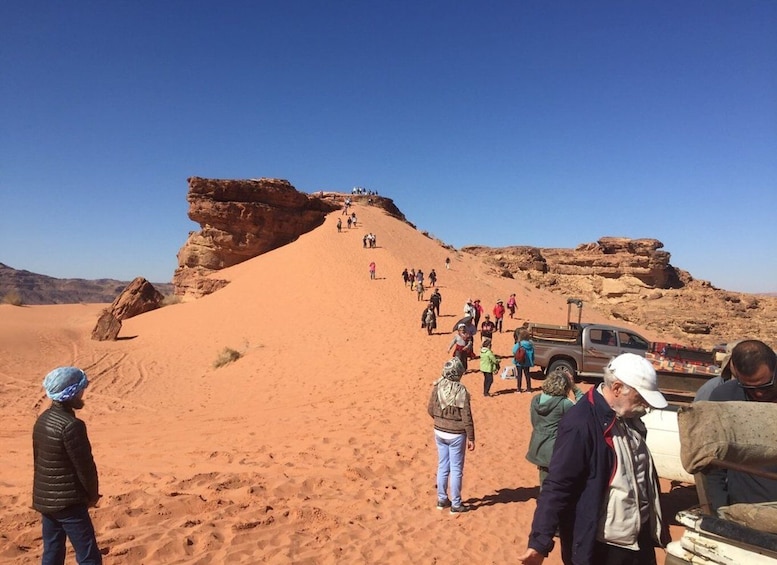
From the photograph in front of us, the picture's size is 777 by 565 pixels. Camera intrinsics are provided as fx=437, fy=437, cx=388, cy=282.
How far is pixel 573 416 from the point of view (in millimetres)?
2471

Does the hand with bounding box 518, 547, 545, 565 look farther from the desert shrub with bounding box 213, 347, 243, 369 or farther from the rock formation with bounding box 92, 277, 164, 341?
the rock formation with bounding box 92, 277, 164, 341

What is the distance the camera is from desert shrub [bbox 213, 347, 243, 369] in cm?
1587

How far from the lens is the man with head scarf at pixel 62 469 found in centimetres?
307

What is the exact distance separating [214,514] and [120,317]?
24.1m

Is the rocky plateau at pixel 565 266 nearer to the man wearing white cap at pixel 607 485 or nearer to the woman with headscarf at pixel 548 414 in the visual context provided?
the woman with headscarf at pixel 548 414

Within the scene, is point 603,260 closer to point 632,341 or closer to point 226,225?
point 226,225

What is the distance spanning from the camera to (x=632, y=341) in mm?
11500

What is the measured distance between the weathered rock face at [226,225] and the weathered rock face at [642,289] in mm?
20403

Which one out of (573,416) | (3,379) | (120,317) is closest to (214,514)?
(573,416)

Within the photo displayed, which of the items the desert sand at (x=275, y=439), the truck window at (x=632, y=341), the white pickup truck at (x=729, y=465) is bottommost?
the desert sand at (x=275, y=439)

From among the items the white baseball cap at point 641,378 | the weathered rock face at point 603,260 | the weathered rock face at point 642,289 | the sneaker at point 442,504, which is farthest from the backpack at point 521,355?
the weathered rock face at point 603,260

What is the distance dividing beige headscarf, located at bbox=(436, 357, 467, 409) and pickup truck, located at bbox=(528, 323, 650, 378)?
714 centimetres

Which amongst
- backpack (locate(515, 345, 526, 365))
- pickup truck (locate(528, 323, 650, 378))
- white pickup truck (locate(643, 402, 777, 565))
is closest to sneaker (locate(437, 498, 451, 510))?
white pickup truck (locate(643, 402, 777, 565))

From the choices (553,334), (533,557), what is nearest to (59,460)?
(533,557)
